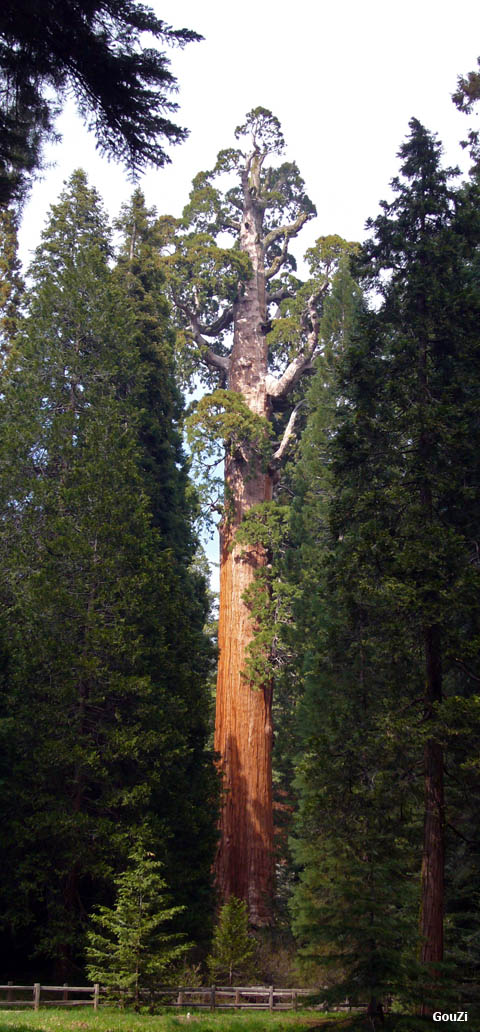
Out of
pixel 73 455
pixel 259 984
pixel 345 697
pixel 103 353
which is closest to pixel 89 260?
pixel 103 353

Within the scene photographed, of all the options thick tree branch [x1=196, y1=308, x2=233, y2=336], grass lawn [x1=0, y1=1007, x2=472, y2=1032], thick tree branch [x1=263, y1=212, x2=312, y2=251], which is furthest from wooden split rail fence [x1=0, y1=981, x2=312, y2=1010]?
thick tree branch [x1=263, y1=212, x2=312, y2=251]

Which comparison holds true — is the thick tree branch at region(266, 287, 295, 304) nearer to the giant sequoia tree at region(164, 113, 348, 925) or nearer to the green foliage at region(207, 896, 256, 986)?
the giant sequoia tree at region(164, 113, 348, 925)

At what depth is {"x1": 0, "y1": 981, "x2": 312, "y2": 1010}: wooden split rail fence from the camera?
45.2 feet

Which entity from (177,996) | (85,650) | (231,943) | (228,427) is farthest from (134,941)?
(228,427)

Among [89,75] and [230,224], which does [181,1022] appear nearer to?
[89,75]

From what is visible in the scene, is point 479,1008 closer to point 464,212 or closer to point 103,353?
point 464,212

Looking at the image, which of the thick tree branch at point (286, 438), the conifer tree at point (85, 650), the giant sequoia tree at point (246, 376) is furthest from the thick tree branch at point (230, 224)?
the conifer tree at point (85, 650)

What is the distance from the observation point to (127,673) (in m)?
16.5

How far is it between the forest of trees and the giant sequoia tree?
0.08m

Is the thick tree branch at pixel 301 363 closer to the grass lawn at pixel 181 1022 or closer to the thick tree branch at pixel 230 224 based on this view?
the thick tree branch at pixel 230 224

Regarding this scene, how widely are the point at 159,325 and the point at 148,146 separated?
675 inches

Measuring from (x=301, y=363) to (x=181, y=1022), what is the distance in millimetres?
17662

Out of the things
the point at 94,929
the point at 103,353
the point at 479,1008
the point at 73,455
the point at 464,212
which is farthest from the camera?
the point at 103,353

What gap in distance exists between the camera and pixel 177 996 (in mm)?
15617
